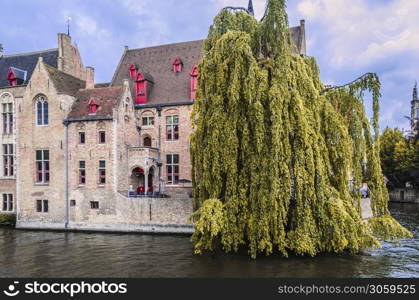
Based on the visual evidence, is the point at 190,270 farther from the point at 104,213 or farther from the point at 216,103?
the point at 104,213

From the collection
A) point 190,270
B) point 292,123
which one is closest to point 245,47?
point 292,123

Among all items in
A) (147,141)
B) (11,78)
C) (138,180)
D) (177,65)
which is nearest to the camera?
(138,180)

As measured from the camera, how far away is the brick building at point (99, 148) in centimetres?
2172

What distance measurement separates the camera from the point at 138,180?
24797 mm

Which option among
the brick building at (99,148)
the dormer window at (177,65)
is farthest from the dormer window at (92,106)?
the dormer window at (177,65)

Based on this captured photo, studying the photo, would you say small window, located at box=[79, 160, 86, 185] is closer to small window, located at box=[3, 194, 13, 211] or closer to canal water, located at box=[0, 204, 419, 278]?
canal water, located at box=[0, 204, 419, 278]

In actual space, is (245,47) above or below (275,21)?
below

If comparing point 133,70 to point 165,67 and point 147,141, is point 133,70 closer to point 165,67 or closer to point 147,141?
point 165,67

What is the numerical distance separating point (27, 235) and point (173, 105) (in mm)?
11695

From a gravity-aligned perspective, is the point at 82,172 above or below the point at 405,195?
above

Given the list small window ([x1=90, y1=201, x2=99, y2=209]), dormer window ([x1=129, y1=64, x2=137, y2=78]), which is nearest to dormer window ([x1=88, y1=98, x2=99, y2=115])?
small window ([x1=90, y1=201, x2=99, y2=209])

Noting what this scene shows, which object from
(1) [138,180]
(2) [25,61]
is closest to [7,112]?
(2) [25,61]

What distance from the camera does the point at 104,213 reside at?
21672 millimetres

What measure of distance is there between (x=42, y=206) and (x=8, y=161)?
5234 mm
